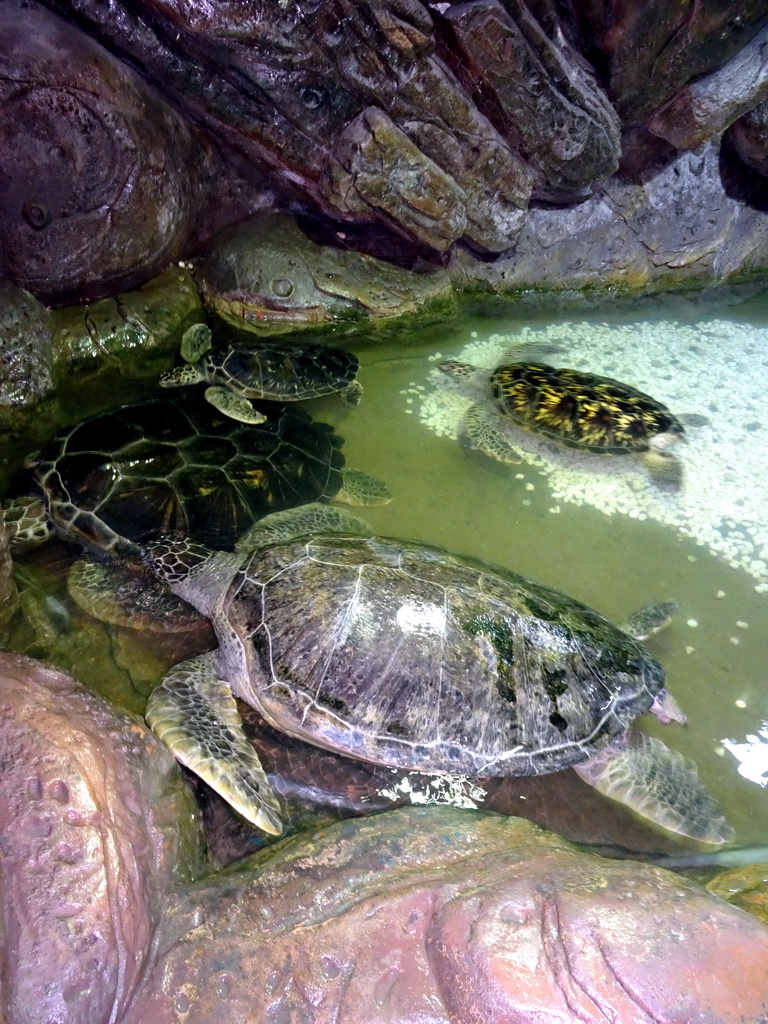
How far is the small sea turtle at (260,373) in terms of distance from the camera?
4359 mm

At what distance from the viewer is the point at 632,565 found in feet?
12.1

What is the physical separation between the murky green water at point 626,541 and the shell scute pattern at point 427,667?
0.55 metres

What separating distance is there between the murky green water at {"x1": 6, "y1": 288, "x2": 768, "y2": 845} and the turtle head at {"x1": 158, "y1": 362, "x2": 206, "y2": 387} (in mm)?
806

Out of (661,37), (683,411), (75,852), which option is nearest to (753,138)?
(661,37)

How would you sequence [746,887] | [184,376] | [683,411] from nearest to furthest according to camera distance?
[746,887], [184,376], [683,411]

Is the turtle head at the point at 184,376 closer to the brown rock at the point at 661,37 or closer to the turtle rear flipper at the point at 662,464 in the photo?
the turtle rear flipper at the point at 662,464

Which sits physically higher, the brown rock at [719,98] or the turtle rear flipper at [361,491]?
the brown rock at [719,98]

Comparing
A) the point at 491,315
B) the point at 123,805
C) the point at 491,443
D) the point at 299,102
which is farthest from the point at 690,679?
the point at 299,102

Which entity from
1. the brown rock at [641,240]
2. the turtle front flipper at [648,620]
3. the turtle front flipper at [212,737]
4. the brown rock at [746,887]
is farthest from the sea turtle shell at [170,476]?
the brown rock at [641,240]

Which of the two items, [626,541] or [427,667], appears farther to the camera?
[626,541]

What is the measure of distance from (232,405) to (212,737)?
2.37 metres

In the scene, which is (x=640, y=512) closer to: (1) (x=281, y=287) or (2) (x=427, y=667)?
(2) (x=427, y=667)

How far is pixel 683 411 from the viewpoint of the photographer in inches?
191

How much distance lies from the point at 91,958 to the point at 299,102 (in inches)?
182
